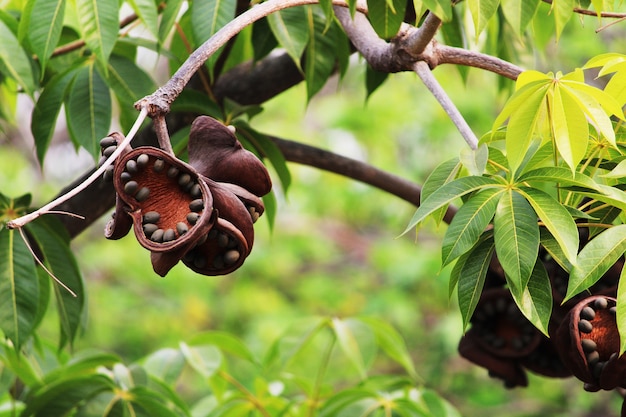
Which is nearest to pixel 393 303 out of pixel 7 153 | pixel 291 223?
pixel 291 223

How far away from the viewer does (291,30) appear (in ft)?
4.76

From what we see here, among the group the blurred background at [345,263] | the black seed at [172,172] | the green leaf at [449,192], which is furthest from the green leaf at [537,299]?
the blurred background at [345,263]

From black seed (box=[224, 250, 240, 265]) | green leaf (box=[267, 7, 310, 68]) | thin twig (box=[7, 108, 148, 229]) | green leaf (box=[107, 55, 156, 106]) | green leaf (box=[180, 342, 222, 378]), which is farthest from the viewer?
green leaf (box=[180, 342, 222, 378])

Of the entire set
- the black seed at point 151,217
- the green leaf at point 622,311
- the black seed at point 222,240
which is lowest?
the green leaf at point 622,311

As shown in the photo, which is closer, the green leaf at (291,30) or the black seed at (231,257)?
the black seed at (231,257)

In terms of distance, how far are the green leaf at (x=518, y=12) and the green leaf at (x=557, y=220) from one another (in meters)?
0.26

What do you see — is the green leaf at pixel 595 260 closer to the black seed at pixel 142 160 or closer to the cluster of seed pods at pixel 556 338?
the cluster of seed pods at pixel 556 338

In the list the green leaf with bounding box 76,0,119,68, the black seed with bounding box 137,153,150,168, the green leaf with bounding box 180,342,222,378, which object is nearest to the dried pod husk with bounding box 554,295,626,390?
the black seed with bounding box 137,153,150,168

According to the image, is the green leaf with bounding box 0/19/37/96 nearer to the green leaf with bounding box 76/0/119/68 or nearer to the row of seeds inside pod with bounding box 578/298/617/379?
the green leaf with bounding box 76/0/119/68

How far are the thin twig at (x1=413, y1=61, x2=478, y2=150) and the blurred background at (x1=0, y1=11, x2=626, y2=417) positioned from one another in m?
3.30

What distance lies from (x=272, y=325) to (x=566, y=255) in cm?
415

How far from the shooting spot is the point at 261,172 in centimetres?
98

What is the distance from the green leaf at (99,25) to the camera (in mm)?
1330

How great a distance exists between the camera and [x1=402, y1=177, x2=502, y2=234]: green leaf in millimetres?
974
